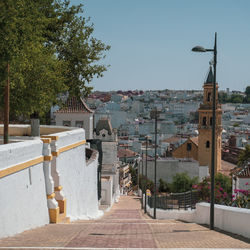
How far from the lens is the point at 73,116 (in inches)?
1428

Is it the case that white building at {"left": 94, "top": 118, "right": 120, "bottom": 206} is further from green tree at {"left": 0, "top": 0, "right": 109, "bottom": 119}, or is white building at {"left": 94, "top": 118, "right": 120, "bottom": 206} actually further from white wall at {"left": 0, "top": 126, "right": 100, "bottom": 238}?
white wall at {"left": 0, "top": 126, "right": 100, "bottom": 238}

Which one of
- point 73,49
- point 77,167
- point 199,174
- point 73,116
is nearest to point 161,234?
point 77,167

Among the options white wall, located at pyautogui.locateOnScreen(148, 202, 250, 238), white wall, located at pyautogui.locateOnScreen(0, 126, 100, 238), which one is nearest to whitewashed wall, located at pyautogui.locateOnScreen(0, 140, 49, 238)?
white wall, located at pyautogui.locateOnScreen(0, 126, 100, 238)

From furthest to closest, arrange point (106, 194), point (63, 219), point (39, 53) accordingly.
→ point (106, 194) → point (39, 53) → point (63, 219)

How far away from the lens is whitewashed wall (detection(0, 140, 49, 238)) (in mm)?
9289

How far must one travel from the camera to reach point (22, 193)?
33.8 feet

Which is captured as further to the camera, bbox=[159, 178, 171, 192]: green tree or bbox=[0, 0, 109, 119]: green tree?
bbox=[159, 178, 171, 192]: green tree

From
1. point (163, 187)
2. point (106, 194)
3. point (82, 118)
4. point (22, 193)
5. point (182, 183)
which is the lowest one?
point (163, 187)

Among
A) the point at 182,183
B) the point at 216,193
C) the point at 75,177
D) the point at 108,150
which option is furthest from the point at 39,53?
the point at 182,183

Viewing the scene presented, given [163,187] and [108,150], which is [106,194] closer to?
[108,150]

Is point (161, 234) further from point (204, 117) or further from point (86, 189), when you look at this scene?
point (204, 117)

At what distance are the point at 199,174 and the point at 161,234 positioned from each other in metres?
65.9

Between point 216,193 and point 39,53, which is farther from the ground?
point 39,53

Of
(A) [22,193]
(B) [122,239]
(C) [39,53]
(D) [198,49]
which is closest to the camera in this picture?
(B) [122,239]
